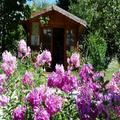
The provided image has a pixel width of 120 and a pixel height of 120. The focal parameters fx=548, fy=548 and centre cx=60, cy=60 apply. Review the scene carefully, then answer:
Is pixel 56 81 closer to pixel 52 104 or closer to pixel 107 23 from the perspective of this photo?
pixel 52 104

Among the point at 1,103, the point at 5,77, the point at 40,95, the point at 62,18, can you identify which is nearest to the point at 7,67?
the point at 5,77

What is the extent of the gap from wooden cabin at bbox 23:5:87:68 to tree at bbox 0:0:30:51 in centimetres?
223

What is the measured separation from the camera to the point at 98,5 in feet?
108

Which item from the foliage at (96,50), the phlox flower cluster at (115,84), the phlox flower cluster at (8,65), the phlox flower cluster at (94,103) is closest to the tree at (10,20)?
the foliage at (96,50)

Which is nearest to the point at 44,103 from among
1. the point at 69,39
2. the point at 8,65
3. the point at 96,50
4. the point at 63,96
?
the point at 63,96

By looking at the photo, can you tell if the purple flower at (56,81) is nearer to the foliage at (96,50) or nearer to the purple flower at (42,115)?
the purple flower at (42,115)

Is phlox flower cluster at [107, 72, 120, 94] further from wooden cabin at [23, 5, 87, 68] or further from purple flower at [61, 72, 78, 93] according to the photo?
wooden cabin at [23, 5, 87, 68]

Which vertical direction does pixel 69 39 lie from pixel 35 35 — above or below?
above

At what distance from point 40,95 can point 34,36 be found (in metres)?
27.0

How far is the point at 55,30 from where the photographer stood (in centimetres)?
3172

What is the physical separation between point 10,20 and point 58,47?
5.75 metres

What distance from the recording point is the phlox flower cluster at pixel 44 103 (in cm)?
392

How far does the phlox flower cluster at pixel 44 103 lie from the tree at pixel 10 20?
22.8 meters

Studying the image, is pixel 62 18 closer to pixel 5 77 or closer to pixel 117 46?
pixel 117 46
